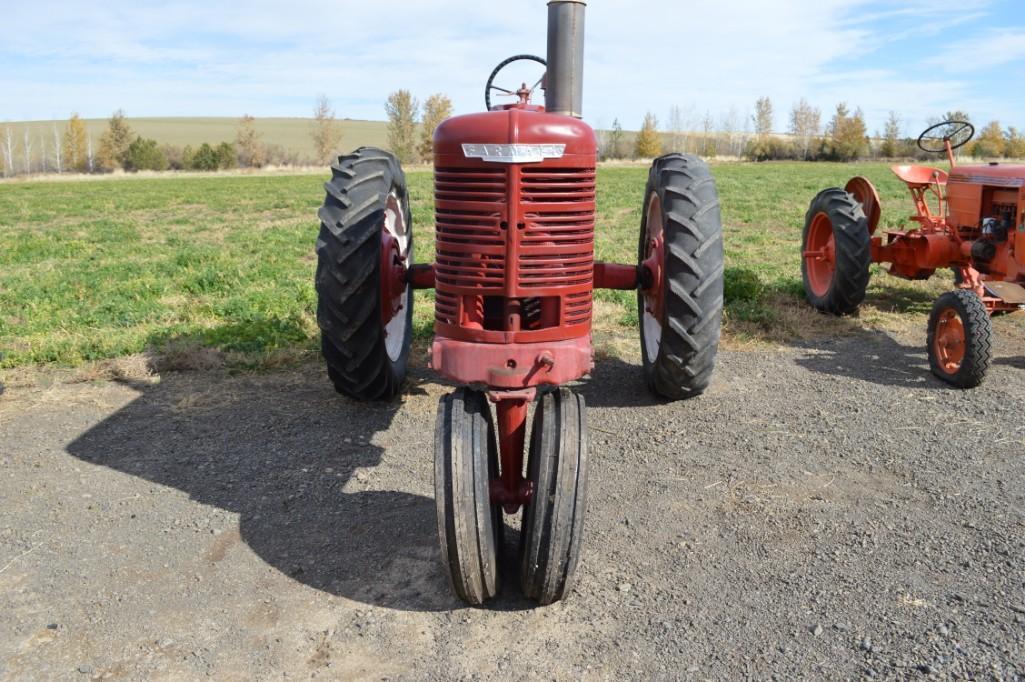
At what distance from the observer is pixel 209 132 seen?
99.9m

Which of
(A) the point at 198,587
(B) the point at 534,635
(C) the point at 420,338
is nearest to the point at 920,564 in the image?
(B) the point at 534,635

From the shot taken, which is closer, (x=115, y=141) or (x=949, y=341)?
(x=949, y=341)

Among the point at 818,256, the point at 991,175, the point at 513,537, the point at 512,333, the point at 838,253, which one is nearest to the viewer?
the point at 512,333

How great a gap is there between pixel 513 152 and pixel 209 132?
106 metres

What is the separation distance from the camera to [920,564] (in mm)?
3441

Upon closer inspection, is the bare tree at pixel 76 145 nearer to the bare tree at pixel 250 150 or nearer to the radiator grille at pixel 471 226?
the bare tree at pixel 250 150

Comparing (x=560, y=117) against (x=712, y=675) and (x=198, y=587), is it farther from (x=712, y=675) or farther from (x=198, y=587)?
(x=198, y=587)

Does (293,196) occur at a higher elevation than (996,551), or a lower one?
higher

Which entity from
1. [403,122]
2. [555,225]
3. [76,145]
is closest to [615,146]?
[403,122]

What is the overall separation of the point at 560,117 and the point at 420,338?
12.9ft

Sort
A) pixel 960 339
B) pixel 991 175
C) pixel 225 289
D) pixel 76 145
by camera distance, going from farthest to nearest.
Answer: pixel 76 145 → pixel 225 289 → pixel 991 175 → pixel 960 339

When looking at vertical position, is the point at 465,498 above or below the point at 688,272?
below

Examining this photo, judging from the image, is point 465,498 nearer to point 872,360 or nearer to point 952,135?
point 872,360

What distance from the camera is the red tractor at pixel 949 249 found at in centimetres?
569
